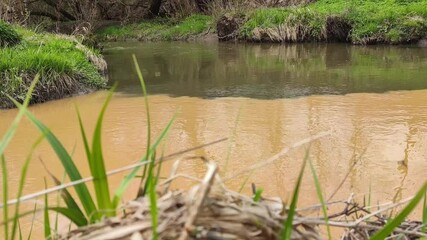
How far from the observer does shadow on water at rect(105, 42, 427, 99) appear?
6.86 metres

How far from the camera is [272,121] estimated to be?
4898 mm

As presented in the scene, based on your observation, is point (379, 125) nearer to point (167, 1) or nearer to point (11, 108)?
point (11, 108)

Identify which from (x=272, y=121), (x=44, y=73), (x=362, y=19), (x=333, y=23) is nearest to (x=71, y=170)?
(x=272, y=121)

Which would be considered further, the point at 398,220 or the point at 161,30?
the point at 161,30

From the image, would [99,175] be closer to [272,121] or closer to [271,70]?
[272,121]

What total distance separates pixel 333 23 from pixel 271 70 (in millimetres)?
5406

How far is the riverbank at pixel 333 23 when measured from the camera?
41.1 feet

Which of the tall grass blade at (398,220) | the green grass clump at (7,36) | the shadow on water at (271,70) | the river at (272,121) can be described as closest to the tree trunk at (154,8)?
the shadow on water at (271,70)

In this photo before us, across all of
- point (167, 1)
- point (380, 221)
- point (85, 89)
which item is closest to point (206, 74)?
point (85, 89)

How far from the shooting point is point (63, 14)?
20062mm

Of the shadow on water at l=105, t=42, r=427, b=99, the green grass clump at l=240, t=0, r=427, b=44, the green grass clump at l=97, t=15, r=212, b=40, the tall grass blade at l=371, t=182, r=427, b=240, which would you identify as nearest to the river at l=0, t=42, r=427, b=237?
the shadow on water at l=105, t=42, r=427, b=99

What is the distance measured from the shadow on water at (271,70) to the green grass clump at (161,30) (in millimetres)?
3084

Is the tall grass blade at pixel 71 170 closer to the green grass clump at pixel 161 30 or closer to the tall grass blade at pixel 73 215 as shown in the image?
the tall grass blade at pixel 73 215

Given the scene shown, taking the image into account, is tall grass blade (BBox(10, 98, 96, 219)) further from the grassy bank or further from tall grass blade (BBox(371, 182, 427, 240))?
the grassy bank
